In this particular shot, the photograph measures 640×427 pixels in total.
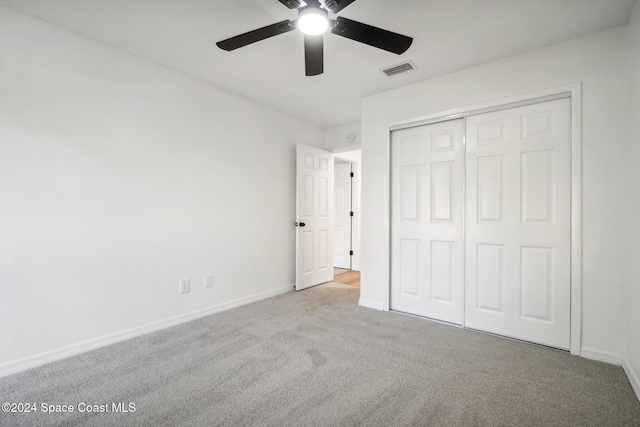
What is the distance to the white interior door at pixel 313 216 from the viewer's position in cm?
405

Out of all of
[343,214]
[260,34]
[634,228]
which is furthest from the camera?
[343,214]

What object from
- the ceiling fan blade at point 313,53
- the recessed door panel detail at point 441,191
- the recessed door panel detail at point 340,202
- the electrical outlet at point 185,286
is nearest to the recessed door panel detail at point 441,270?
the recessed door panel detail at point 441,191

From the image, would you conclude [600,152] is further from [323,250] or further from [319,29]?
[323,250]

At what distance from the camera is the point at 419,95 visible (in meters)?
3.04

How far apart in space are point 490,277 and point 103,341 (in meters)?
3.33

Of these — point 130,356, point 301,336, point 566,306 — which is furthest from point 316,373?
point 566,306

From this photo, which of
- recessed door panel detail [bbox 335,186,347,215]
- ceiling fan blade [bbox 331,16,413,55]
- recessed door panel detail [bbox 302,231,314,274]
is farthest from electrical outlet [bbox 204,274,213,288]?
recessed door panel detail [bbox 335,186,347,215]

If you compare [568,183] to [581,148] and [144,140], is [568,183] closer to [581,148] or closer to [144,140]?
[581,148]

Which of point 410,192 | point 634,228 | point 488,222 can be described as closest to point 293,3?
point 410,192

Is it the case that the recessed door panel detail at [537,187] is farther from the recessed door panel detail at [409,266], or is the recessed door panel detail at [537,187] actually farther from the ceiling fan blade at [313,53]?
the ceiling fan blade at [313,53]

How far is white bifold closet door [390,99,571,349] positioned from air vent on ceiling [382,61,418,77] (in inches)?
23.9

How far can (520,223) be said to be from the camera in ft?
8.25

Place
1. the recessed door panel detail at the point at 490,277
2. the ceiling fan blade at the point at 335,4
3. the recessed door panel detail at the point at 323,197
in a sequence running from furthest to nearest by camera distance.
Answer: the recessed door panel detail at the point at 323,197
the recessed door panel detail at the point at 490,277
the ceiling fan blade at the point at 335,4

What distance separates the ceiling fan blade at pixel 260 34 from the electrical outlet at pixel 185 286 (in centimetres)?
216
